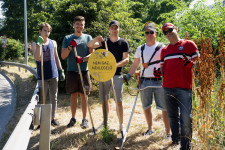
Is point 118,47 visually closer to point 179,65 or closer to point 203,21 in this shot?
point 179,65

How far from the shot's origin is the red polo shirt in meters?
2.96

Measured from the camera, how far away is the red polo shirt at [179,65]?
9.70 ft

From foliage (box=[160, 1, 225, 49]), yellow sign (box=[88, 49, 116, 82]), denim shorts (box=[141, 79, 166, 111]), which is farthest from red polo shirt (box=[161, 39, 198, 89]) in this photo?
foliage (box=[160, 1, 225, 49])

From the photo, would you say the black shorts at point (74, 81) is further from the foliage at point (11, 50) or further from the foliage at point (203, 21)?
the foliage at point (11, 50)

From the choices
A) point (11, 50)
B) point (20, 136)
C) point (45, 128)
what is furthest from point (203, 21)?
point (11, 50)

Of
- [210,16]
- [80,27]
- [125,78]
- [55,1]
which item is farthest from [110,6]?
[125,78]

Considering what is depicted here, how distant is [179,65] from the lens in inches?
118

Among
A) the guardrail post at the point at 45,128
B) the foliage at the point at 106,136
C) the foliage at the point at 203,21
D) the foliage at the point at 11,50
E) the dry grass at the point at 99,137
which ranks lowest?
the dry grass at the point at 99,137

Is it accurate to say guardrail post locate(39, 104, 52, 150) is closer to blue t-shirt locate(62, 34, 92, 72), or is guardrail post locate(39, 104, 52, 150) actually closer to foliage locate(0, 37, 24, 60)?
blue t-shirt locate(62, 34, 92, 72)

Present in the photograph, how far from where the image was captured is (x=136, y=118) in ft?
16.9

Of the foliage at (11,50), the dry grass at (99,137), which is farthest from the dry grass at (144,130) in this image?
the foliage at (11,50)

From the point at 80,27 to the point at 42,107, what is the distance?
231cm

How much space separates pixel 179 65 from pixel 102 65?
1292 millimetres

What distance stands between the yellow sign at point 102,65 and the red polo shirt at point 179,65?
95 centimetres
